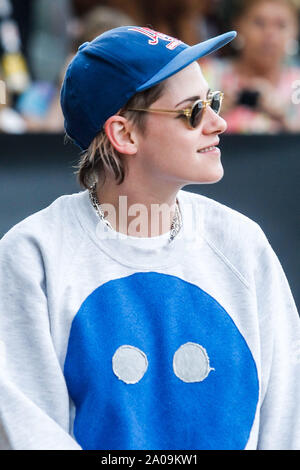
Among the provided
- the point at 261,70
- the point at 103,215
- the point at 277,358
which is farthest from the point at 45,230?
the point at 261,70

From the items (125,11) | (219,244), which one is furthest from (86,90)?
(125,11)

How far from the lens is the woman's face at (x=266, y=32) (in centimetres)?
355

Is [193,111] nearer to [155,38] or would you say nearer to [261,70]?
[155,38]

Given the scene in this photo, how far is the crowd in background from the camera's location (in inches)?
133

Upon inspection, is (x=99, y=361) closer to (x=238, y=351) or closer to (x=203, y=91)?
(x=238, y=351)

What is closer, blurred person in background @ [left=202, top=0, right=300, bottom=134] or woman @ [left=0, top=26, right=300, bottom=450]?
woman @ [left=0, top=26, right=300, bottom=450]

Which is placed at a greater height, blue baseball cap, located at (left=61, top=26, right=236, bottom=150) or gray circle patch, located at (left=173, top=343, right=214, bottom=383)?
blue baseball cap, located at (left=61, top=26, right=236, bottom=150)

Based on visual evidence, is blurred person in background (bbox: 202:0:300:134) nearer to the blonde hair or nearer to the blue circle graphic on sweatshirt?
the blonde hair

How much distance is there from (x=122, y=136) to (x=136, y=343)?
0.41m

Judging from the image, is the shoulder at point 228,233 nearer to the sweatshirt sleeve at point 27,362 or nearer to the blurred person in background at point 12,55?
the sweatshirt sleeve at point 27,362

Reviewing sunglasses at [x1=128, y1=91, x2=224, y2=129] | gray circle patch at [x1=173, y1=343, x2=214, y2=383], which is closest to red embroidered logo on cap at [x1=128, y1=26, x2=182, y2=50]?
sunglasses at [x1=128, y1=91, x2=224, y2=129]

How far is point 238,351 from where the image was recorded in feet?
5.15

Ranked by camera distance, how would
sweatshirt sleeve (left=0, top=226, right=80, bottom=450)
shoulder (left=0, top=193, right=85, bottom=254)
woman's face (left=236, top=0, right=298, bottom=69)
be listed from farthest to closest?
woman's face (left=236, top=0, right=298, bottom=69) < shoulder (left=0, top=193, right=85, bottom=254) < sweatshirt sleeve (left=0, top=226, right=80, bottom=450)

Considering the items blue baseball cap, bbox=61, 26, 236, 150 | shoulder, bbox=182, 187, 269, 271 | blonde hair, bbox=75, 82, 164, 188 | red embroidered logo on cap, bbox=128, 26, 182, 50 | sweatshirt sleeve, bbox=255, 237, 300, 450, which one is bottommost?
sweatshirt sleeve, bbox=255, 237, 300, 450
